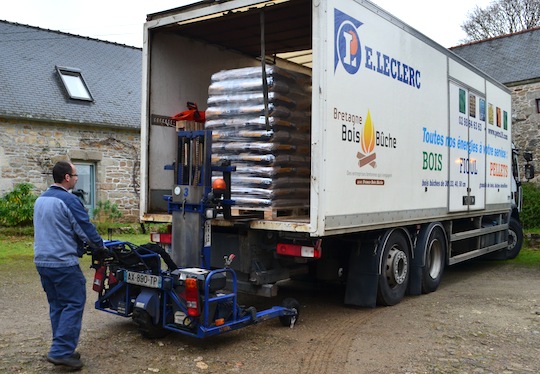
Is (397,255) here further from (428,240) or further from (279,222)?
(279,222)

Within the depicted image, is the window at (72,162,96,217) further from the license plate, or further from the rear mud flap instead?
the license plate

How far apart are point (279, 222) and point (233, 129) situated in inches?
51.9

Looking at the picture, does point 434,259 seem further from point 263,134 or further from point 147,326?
point 147,326

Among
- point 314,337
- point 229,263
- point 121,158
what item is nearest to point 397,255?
point 314,337

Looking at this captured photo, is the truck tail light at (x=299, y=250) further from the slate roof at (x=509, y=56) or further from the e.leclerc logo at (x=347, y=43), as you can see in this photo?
the slate roof at (x=509, y=56)

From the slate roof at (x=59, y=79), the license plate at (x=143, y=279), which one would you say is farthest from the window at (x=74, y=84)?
the license plate at (x=143, y=279)

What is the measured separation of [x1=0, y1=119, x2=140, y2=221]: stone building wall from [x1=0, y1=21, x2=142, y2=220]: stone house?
3cm

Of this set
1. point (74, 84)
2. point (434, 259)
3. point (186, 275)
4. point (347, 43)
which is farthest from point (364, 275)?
point (74, 84)

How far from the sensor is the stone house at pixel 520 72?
1988 centimetres

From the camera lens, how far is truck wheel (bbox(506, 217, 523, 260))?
41.1 feet

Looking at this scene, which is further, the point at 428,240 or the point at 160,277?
the point at 428,240

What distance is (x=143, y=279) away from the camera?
5.60 meters

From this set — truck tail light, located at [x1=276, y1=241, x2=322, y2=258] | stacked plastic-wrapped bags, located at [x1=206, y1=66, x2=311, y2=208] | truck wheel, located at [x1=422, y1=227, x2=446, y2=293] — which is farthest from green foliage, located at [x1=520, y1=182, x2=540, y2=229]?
truck tail light, located at [x1=276, y1=241, x2=322, y2=258]

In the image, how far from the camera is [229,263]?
6.01 m
